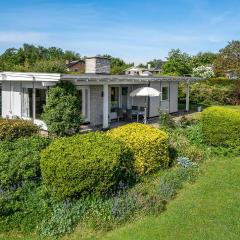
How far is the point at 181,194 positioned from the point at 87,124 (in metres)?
10.3

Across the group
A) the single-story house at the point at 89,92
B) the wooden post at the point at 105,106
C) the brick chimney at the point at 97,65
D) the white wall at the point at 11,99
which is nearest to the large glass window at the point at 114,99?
the single-story house at the point at 89,92

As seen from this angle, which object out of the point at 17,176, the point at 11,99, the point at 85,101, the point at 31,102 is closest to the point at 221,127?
the point at 85,101

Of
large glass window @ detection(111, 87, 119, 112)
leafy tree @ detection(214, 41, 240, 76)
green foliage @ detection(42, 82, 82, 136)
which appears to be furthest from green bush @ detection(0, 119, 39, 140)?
leafy tree @ detection(214, 41, 240, 76)

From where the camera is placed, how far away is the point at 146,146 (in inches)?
400

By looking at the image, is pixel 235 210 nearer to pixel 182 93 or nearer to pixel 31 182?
pixel 31 182

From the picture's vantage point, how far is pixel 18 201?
820 cm

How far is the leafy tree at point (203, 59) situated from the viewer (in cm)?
6512

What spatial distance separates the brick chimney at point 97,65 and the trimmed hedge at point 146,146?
11621 mm

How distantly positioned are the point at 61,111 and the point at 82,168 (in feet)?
24.0

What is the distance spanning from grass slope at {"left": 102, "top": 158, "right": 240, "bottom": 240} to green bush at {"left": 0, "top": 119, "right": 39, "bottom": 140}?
272 inches

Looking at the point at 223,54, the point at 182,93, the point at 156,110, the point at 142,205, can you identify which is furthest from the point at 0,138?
the point at 223,54

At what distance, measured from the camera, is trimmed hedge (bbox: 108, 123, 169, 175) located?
10078 mm

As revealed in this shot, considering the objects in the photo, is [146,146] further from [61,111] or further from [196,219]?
[61,111]

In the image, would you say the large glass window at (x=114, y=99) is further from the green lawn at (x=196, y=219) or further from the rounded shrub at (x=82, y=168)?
the rounded shrub at (x=82, y=168)
